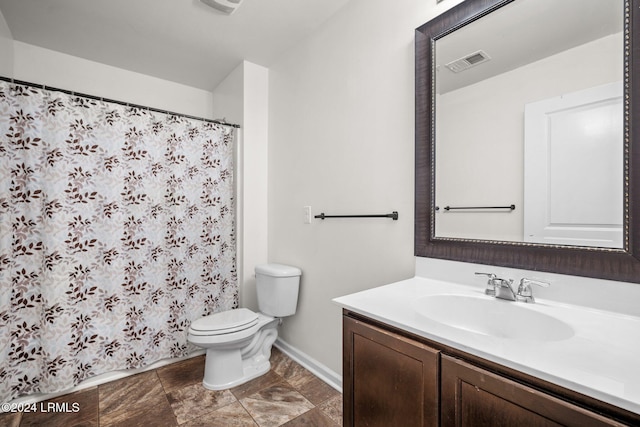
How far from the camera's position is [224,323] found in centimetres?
186

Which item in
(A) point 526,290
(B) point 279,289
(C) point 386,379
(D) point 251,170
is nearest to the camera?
(C) point 386,379

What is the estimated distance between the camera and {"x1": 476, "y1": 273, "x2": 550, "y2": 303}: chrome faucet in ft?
3.30

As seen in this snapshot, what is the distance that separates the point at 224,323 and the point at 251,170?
3.92 ft

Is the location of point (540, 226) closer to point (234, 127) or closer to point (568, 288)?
point (568, 288)

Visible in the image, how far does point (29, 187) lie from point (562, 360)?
2.41 metres

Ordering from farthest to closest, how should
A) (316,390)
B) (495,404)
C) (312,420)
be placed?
(316,390) → (312,420) → (495,404)

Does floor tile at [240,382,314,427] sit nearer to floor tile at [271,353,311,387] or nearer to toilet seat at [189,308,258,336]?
floor tile at [271,353,311,387]

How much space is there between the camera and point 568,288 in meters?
0.96

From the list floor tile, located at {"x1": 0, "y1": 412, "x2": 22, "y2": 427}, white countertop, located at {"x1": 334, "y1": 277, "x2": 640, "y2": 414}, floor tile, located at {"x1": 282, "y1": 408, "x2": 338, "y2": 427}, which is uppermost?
white countertop, located at {"x1": 334, "y1": 277, "x2": 640, "y2": 414}

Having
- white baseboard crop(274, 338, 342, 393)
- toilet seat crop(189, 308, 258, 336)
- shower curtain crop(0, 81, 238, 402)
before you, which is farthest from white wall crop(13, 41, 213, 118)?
white baseboard crop(274, 338, 342, 393)

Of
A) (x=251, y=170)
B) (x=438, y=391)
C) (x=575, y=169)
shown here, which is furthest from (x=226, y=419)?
(x=575, y=169)

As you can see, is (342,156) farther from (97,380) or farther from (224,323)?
(97,380)

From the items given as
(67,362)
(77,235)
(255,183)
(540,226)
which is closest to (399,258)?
(540,226)

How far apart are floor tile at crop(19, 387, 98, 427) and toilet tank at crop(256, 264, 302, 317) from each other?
3.53 feet
